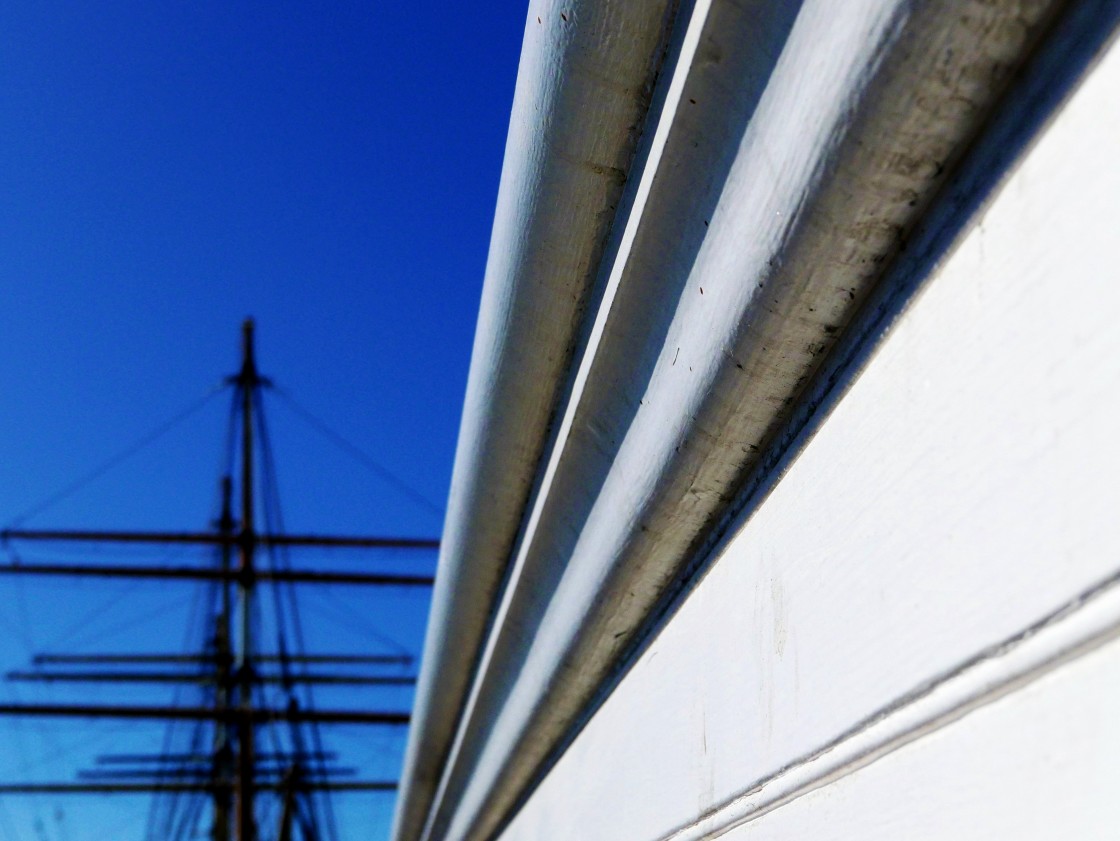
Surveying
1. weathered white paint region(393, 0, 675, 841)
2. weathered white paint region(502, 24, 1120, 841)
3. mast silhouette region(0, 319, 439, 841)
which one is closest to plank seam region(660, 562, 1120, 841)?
weathered white paint region(502, 24, 1120, 841)

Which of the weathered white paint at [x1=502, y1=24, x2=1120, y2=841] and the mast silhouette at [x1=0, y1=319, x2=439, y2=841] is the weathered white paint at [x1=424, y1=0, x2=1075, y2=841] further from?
the mast silhouette at [x1=0, y1=319, x2=439, y2=841]

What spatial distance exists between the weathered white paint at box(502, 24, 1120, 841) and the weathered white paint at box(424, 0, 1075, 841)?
0.17ft

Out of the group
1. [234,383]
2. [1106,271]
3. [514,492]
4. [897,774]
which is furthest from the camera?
[234,383]

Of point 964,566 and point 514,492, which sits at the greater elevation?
point 514,492

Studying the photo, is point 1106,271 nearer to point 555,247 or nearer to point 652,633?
point 555,247

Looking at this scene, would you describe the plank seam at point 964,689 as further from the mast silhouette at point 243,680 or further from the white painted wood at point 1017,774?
the mast silhouette at point 243,680

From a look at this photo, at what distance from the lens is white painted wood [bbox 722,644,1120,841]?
447mm

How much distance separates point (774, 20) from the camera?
25.0 inches

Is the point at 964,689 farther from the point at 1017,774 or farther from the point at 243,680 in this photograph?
the point at 243,680

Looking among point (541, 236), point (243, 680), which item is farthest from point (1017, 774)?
point (243, 680)

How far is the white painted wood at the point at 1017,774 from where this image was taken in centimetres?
45

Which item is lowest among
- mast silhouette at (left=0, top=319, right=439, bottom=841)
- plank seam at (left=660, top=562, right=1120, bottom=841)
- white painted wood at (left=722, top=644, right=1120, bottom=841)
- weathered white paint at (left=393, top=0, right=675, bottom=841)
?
white painted wood at (left=722, top=644, right=1120, bottom=841)

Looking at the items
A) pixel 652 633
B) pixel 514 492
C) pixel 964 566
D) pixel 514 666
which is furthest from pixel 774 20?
pixel 514 666

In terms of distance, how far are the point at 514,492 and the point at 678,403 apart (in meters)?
0.68
